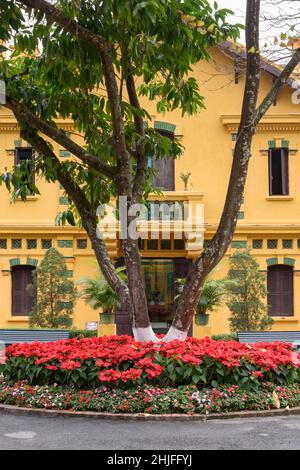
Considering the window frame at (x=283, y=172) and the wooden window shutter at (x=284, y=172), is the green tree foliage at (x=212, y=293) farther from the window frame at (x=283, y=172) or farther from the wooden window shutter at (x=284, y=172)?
the wooden window shutter at (x=284, y=172)

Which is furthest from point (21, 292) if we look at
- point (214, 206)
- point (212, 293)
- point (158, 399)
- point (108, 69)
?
point (158, 399)

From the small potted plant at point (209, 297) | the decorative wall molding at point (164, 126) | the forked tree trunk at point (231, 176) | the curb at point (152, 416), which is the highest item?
the decorative wall molding at point (164, 126)

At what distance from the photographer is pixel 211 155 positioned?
23.4 metres

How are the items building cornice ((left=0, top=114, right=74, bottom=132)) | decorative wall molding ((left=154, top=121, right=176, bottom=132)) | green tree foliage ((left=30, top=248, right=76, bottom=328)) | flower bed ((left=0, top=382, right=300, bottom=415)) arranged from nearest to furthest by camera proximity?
flower bed ((left=0, top=382, right=300, bottom=415)), green tree foliage ((left=30, top=248, right=76, bottom=328)), building cornice ((left=0, top=114, right=74, bottom=132)), decorative wall molding ((left=154, top=121, right=176, bottom=132))

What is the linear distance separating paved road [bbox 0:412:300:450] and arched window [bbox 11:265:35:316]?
12898 mm

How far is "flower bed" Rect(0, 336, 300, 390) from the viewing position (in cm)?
1041

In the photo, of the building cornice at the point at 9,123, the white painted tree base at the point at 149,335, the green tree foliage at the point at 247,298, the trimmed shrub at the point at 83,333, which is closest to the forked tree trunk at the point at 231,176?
the white painted tree base at the point at 149,335

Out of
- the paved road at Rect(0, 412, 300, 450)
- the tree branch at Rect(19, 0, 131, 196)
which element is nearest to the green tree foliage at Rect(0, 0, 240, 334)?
the tree branch at Rect(19, 0, 131, 196)

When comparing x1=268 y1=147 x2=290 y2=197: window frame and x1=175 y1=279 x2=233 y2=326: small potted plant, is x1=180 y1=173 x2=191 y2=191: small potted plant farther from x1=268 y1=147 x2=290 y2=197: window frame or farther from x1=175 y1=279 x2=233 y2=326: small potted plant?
x1=175 y1=279 x2=233 y2=326: small potted plant

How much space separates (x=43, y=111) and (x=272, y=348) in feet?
17.2

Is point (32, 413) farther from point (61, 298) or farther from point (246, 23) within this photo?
point (61, 298)

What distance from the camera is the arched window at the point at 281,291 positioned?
2284 centimetres

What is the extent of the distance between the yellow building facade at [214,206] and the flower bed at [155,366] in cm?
1139

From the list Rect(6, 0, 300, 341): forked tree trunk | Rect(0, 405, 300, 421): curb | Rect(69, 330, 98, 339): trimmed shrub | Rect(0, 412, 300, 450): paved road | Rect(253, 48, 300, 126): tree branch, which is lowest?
Rect(0, 412, 300, 450): paved road
